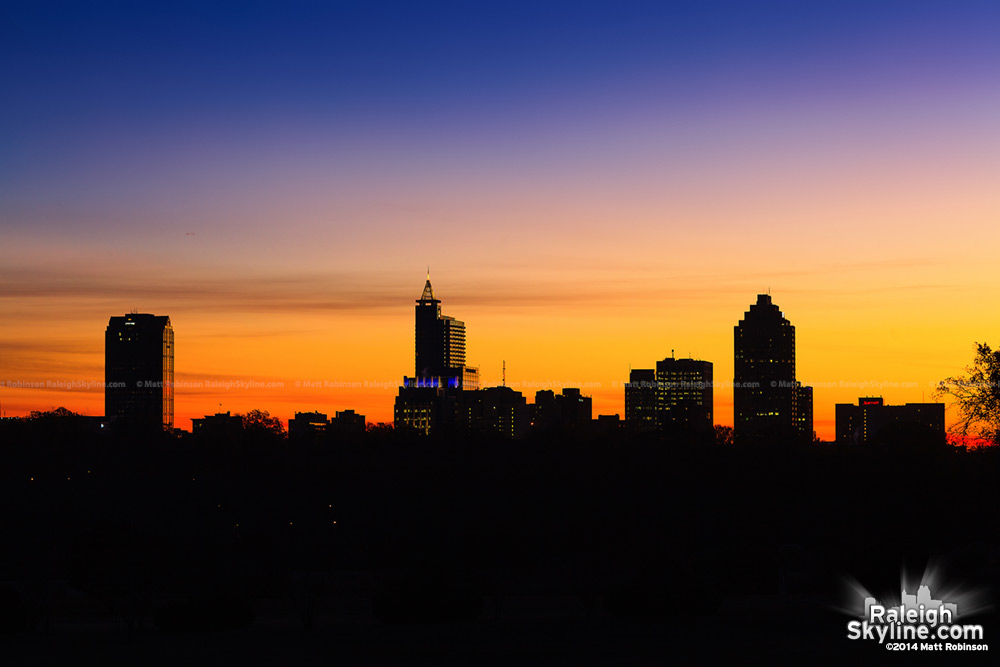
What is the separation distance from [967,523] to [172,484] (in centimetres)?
6292

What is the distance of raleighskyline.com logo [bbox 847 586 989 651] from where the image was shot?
31281 millimetres

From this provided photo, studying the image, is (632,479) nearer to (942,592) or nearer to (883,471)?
(883,471)

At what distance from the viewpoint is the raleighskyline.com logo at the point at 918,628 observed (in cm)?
3128

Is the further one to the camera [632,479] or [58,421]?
[58,421]

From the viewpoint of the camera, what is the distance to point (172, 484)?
107500mm

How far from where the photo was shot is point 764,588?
5822 cm

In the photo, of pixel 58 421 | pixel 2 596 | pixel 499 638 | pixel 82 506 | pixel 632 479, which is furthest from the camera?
pixel 58 421

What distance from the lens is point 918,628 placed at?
1308 inches

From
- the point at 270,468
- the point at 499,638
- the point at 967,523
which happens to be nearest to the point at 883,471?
the point at 967,523

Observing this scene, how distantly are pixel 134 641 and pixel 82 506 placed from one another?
2412 inches

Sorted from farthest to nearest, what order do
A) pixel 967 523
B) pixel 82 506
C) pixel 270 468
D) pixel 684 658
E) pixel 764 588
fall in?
pixel 270 468
pixel 82 506
pixel 967 523
pixel 764 588
pixel 684 658

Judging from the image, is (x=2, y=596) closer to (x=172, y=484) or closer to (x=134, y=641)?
(x=134, y=641)

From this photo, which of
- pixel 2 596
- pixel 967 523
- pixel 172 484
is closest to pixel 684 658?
pixel 2 596

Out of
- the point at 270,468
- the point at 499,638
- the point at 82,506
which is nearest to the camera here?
the point at 499,638
